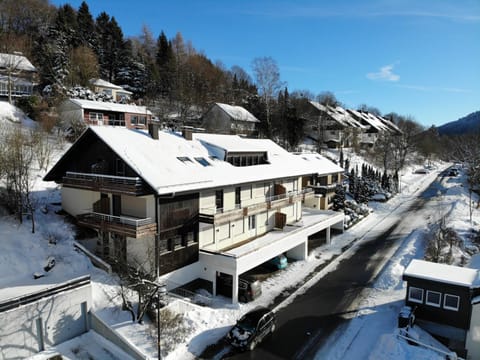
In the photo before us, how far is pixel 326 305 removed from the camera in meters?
21.5

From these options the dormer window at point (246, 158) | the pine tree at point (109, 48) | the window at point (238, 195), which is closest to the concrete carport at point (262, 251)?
the window at point (238, 195)

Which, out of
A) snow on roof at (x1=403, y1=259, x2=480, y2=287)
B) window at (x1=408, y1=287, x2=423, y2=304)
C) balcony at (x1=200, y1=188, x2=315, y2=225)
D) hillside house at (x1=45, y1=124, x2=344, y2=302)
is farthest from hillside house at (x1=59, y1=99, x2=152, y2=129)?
window at (x1=408, y1=287, x2=423, y2=304)

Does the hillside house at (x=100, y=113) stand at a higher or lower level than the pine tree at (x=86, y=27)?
lower

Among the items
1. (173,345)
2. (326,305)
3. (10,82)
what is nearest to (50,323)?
(173,345)

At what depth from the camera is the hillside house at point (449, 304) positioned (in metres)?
18.5

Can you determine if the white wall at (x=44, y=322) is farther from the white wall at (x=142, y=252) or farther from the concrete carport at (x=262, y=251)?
the concrete carport at (x=262, y=251)

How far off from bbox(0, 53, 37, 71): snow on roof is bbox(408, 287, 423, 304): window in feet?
171

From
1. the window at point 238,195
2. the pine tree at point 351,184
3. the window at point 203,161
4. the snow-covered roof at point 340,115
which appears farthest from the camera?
the snow-covered roof at point 340,115

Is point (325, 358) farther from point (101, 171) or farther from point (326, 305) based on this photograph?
point (101, 171)

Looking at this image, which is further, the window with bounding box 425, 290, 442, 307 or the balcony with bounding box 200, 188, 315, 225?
the balcony with bounding box 200, 188, 315, 225

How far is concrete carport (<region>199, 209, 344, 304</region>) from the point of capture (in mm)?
20938

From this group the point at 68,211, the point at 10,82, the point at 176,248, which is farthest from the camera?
the point at 10,82

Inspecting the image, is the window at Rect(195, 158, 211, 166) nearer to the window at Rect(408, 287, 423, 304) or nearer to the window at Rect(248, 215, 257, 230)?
the window at Rect(248, 215, 257, 230)

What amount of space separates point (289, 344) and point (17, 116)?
39.7m
